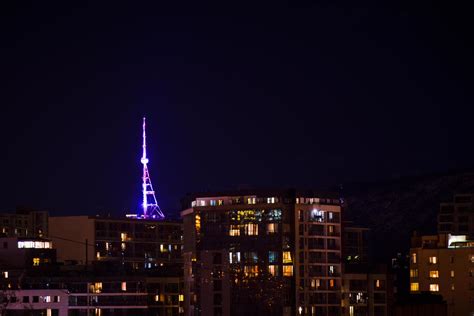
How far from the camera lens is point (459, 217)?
5630 inches

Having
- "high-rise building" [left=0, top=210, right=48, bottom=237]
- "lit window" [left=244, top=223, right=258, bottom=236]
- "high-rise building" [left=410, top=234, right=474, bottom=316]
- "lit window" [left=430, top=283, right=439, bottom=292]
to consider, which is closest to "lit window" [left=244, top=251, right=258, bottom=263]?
"lit window" [left=244, top=223, right=258, bottom=236]

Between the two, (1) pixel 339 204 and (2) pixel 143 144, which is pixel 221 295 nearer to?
(1) pixel 339 204

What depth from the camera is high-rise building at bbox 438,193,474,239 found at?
461 ft

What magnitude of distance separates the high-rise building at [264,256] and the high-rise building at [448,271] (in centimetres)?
1009

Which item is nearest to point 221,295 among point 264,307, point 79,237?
point 264,307

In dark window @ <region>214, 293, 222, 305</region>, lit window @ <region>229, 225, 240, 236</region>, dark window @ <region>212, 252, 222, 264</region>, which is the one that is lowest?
dark window @ <region>214, 293, 222, 305</region>

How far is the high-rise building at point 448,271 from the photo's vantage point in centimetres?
11594

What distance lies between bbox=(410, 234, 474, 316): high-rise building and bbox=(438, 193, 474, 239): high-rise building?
63.8ft

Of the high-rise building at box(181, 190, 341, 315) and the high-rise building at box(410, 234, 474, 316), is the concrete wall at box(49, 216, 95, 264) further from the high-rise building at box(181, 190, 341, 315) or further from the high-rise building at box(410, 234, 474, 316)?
the high-rise building at box(410, 234, 474, 316)

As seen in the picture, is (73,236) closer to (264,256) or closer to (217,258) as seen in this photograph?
(217,258)

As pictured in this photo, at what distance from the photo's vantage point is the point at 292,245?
111 meters

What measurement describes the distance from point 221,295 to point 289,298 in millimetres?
5908

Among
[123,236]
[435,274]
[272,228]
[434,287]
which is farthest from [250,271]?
[123,236]

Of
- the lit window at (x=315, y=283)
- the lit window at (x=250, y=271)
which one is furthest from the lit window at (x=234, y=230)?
the lit window at (x=315, y=283)
